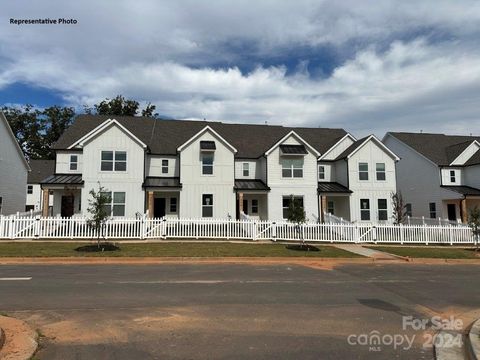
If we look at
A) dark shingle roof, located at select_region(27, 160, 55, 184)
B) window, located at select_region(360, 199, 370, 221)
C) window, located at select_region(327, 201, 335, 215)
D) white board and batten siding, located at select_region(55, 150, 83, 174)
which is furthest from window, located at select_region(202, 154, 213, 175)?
dark shingle roof, located at select_region(27, 160, 55, 184)

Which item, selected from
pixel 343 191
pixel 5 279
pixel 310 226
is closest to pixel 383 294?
pixel 5 279

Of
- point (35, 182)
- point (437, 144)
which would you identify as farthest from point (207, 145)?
point (35, 182)

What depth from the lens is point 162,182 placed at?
96.0 ft

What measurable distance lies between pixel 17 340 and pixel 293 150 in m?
26.4

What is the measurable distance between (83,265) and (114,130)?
15.2 metres

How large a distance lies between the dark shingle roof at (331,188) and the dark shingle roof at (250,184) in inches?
173

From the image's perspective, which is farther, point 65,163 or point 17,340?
point 65,163

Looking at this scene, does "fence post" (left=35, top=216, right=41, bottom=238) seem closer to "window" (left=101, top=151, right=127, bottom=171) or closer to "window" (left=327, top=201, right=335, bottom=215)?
"window" (left=101, top=151, right=127, bottom=171)

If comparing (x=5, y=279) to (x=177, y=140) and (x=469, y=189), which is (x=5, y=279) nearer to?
(x=177, y=140)

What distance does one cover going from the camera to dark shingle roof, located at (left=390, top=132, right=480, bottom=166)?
120ft

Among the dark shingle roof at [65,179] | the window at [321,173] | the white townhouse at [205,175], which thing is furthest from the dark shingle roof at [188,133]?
the dark shingle roof at [65,179]

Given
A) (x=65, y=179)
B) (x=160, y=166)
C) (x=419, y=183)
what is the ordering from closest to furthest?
(x=65, y=179), (x=160, y=166), (x=419, y=183)

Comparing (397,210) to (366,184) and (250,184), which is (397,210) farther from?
(250,184)

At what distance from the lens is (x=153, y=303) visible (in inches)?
337
